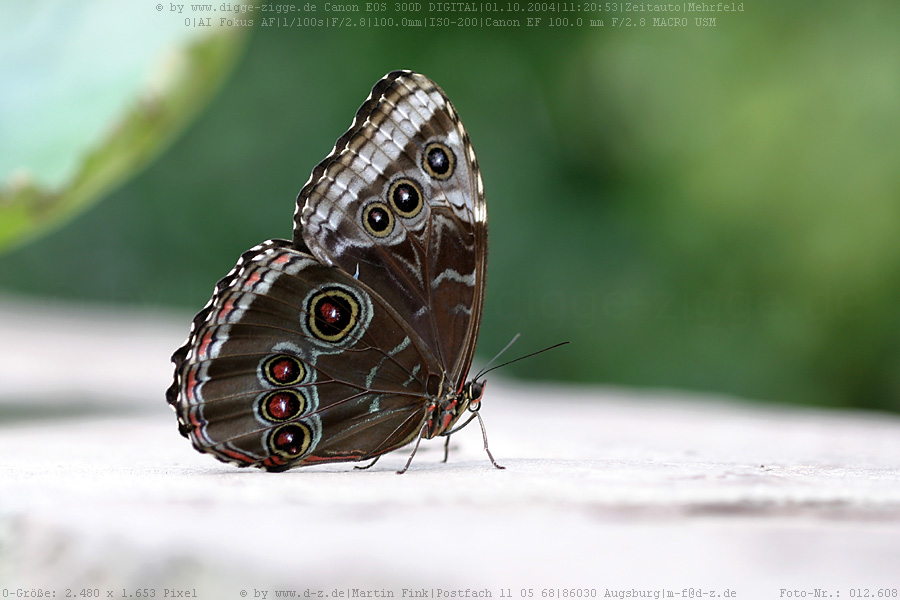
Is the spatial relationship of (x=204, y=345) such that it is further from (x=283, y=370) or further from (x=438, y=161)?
(x=438, y=161)

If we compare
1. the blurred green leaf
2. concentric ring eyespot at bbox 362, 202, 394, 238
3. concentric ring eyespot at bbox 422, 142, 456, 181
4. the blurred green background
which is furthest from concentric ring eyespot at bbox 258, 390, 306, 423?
the blurred green background

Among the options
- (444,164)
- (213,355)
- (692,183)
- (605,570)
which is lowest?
(605,570)

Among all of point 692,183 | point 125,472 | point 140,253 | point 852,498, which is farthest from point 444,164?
point 140,253

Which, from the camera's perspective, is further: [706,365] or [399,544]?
[706,365]

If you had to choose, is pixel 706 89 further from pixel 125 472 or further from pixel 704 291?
pixel 125 472

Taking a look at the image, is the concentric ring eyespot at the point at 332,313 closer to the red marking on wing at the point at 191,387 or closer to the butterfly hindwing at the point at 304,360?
the butterfly hindwing at the point at 304,360

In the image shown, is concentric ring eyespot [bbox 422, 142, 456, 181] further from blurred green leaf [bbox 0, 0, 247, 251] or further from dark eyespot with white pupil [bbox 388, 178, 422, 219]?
blurred green leaf [bbox 0, 0, 247, 251]
